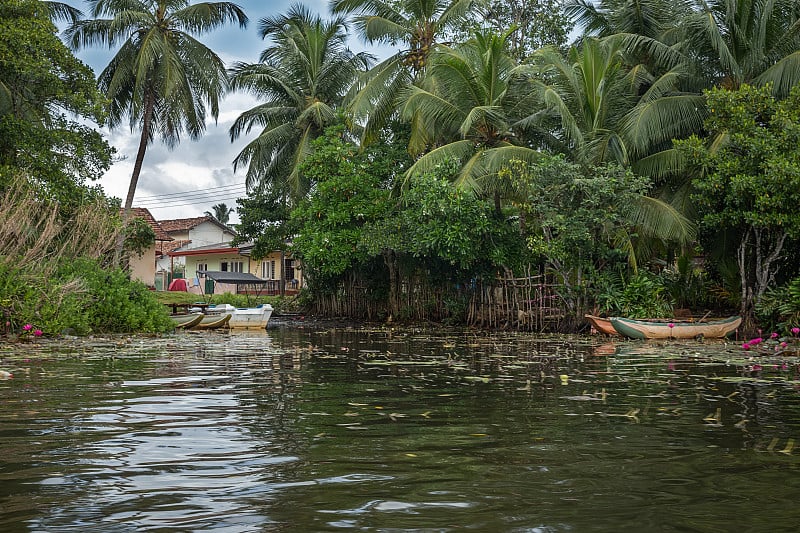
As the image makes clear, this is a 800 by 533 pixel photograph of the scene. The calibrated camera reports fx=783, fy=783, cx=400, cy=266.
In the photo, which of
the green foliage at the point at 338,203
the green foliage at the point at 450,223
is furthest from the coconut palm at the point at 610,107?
the green foliage at the point at 338,203

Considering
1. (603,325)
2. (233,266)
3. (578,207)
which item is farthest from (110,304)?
(233,266)

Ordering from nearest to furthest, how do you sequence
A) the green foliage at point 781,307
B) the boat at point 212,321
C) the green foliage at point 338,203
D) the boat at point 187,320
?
the green foliage at point 781,307
the boat at point 187,320
the boat at point 212,321
the green foliage at point 338,203

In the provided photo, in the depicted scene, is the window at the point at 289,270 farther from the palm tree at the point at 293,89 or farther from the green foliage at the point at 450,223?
the green foliage at the point at 450,223

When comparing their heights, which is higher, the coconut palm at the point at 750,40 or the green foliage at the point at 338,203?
the coconut palm at the point at 750,40

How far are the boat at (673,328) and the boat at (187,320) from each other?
39.4 ft

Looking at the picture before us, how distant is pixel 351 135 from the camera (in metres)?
32.6

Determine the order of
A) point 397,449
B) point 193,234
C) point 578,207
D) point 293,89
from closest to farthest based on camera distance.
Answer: point 397,449
point 578,207
point 293,89
point 193,234

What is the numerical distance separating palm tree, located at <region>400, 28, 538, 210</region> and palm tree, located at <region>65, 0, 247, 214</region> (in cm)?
1044

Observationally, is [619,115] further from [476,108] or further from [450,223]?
[450,223]

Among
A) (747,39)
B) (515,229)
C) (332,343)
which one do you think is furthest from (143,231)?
(747,39)

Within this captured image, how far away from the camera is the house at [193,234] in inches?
2404

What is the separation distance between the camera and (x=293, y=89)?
32562 millimetres

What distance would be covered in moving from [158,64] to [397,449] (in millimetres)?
27971

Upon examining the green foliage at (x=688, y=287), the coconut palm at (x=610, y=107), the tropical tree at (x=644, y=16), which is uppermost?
the tropical tree at (x=644, y=16)
